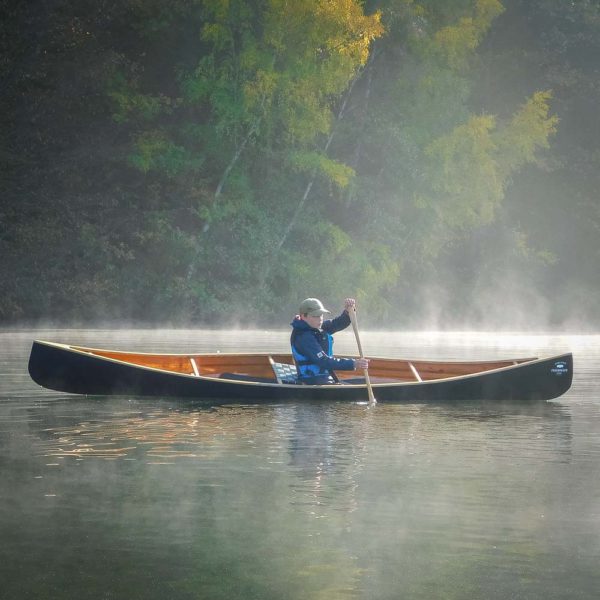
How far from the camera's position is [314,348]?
653 inches

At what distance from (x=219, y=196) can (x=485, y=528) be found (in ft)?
115

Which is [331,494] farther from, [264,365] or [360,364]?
[264,365]

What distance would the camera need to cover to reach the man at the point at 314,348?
1647 centimetres

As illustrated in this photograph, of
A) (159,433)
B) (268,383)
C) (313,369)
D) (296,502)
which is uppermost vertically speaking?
(313,369)

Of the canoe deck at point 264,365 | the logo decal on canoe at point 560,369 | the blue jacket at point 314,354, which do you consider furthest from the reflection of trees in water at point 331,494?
the canoe deck at point 264,365

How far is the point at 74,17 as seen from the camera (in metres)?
40.9

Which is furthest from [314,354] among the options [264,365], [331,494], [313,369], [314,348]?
[331,494]

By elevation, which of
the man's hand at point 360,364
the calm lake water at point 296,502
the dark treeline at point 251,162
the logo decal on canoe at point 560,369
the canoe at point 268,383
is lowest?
the calm lake water at point 296,502

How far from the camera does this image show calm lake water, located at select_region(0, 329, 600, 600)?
6.87 meters

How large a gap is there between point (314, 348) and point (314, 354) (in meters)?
0.07

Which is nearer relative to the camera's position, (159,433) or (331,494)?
(331,494)

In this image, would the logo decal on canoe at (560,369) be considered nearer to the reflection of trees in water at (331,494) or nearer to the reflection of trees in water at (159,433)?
the reflection of trees in water at (331,494)

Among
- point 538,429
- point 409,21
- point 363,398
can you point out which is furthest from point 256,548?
point 409,21

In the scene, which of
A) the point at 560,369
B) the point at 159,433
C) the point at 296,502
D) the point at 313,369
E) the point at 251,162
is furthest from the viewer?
the point at 251,162
